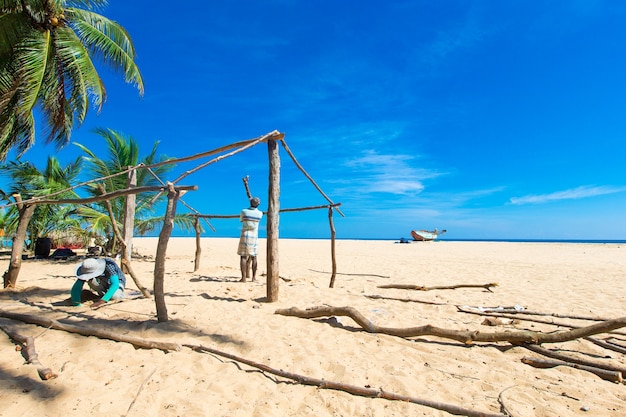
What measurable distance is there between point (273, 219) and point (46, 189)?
9.68 meters

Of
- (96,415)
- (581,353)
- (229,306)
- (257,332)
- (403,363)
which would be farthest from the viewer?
(229,306)

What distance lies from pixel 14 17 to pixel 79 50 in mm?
1559

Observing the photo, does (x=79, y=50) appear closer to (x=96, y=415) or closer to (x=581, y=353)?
(x=96, y=415)

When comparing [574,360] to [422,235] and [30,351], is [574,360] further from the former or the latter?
[422,235]

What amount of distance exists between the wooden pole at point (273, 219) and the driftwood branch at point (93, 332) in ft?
6.81

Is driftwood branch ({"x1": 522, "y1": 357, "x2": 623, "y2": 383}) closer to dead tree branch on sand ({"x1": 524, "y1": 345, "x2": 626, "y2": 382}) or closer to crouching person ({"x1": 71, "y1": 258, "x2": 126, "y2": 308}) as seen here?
dead tree branch on sand ({"x1": 524, "y1": 345, "x2": 626, "y2": 382})

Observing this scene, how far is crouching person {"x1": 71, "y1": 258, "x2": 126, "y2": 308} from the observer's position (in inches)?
176

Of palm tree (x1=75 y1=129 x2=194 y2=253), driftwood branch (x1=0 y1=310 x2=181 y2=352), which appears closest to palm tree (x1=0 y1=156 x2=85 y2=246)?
palm tree (x1=75 y1=129 x2=194 y2=253)

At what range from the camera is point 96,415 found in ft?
7.31

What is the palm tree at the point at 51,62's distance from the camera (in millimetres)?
8289

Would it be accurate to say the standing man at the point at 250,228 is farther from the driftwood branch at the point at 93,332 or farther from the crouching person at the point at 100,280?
the driftwood branch at the point at 93,332

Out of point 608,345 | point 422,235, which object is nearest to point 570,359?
point 608,345

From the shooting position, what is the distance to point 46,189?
10664mm

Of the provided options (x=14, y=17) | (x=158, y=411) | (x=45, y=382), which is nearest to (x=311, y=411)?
(x=158, y=411)
